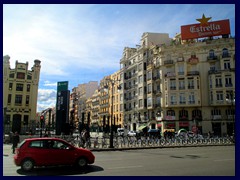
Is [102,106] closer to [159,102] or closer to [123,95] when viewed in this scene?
[123,95]

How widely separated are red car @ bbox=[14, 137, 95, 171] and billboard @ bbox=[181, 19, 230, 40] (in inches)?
1664

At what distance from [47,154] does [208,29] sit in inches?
1759

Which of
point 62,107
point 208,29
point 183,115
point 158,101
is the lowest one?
point 183,115

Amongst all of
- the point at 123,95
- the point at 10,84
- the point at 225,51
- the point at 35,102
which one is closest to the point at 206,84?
the point at 225,51

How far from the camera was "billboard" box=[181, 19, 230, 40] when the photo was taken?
151 ft

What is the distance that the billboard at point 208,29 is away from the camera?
4603 centimetres

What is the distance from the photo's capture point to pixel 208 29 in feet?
152

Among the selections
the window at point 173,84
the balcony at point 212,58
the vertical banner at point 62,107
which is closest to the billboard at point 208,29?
the balcony at point 212,58

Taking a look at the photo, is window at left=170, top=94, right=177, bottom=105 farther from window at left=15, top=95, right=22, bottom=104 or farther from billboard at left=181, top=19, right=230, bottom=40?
window at left=15, top=95, right=22, bottom=104

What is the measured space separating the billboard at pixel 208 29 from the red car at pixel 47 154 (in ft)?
139

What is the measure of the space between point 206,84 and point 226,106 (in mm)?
5801

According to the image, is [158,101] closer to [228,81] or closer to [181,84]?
[181,84]

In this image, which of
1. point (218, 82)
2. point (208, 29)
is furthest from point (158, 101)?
point (208, 29)

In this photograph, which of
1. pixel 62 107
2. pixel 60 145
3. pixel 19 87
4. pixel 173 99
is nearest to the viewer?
pixel 60 145
